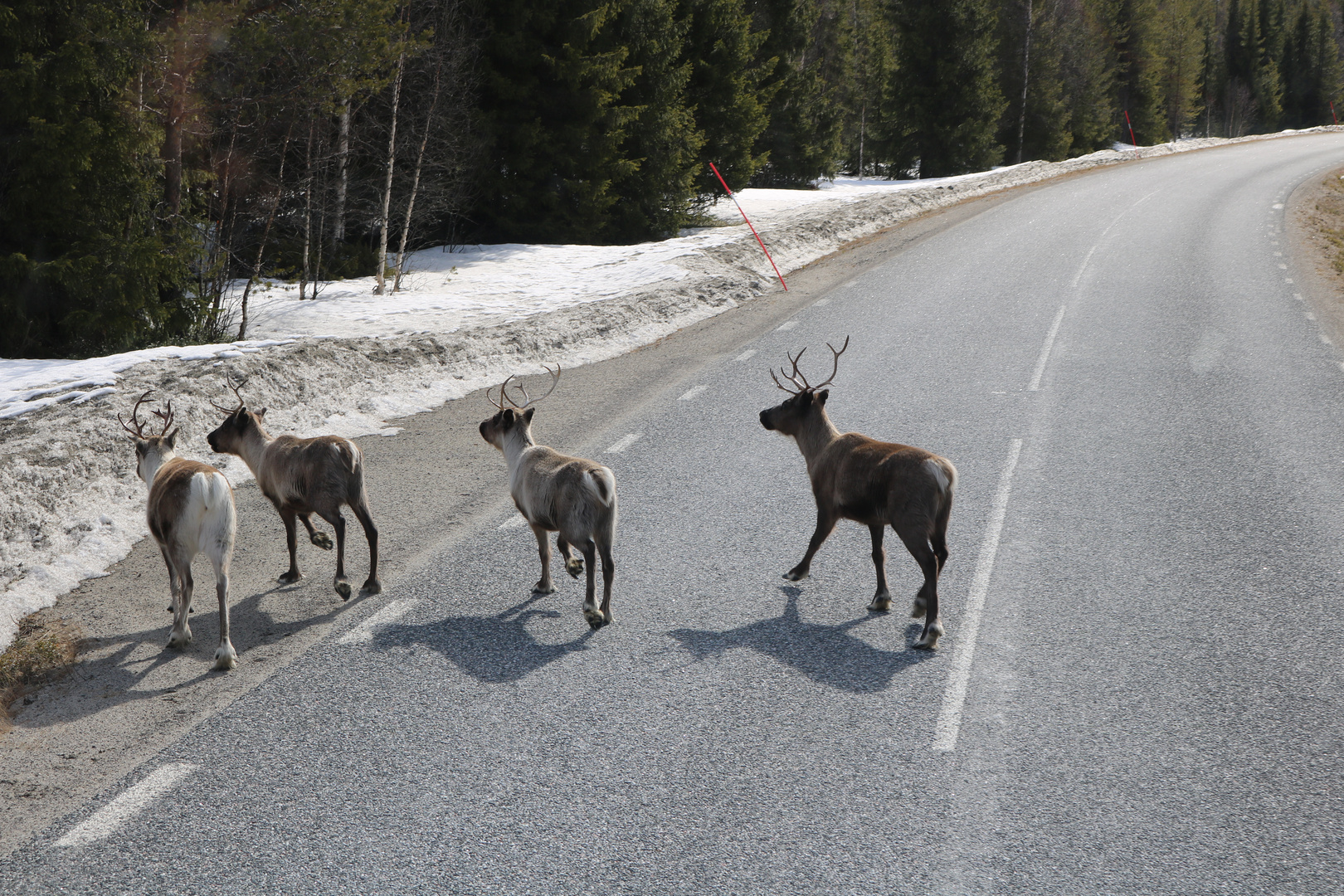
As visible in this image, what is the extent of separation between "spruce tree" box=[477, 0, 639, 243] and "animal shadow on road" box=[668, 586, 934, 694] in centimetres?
1806

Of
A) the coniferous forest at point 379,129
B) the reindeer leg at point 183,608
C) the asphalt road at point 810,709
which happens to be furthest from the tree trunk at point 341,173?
the reindeer leg at point 183,608

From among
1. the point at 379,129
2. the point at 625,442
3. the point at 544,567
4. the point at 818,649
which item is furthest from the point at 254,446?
the point at 379,129

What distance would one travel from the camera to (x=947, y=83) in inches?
1806

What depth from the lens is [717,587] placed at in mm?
7102

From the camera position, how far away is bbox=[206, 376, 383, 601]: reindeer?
6.83 meters

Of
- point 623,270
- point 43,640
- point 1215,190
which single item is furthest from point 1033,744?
point 1215,190

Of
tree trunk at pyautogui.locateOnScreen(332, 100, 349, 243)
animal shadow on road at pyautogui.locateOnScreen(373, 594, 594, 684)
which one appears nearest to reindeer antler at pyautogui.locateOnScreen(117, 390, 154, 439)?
animal shadow on road at pyautogui.locateOnScreen(373, 594, 594, 684)

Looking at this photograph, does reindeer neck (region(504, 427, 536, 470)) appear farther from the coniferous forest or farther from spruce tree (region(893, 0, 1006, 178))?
spruce tree (region(893, 0, 1006, 178))

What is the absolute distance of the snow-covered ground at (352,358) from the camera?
7625 millimetres

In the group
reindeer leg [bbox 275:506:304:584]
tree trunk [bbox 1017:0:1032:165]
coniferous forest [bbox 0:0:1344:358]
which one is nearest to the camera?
reindeer leg [bbox 275:506:304:584]

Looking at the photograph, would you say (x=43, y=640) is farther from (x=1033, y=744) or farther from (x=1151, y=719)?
(x=1151, y=719)

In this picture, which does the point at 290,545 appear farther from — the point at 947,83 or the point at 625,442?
the point at 947,83

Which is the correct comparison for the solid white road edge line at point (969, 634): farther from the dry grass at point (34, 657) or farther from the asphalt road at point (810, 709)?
the dry grass at point (34, 657)

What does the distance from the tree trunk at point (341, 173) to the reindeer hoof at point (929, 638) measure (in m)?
14.1
